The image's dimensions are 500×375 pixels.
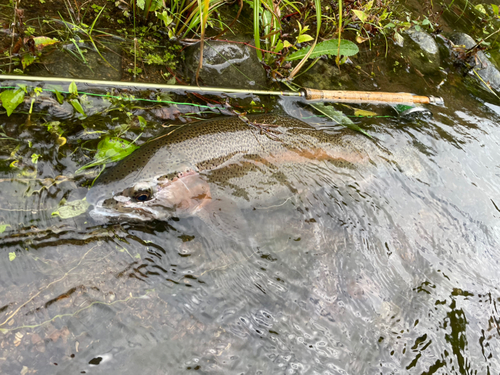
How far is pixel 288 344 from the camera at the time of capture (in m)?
2.72

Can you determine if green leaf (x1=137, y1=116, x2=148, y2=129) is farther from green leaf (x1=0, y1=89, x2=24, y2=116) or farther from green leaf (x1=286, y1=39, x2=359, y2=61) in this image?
green leaf (x1=286, y1=39, x2=359, y2=61)

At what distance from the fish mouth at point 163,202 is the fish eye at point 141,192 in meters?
0.02

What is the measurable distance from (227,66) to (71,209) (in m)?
2.72

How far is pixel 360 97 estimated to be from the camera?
438 centimetres

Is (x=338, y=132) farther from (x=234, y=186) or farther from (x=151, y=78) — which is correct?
(x=151, y=78)

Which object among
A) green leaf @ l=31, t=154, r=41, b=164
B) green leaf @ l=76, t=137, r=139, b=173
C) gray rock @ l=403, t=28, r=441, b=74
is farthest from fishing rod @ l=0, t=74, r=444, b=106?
gray rock @ l=403, t=28, r=441, b=74

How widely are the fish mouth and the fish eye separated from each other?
0.02 meters

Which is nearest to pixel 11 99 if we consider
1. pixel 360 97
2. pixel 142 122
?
pixel 142 122

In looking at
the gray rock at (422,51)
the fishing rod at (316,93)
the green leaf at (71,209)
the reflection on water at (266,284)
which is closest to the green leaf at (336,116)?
the fishing rod at (316,93)

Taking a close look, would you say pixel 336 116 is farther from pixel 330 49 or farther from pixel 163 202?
pixel 163 202

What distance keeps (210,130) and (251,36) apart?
6.92 feet

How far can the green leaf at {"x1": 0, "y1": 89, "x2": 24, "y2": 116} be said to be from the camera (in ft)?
9.59

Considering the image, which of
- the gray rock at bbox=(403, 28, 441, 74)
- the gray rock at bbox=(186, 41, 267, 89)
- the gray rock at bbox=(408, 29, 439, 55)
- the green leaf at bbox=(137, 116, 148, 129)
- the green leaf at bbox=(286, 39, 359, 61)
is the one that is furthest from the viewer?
the gray rock at bbox=(408, 29, 439, 55)

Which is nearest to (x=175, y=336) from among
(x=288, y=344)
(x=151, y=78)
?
(x=288, y=344)
